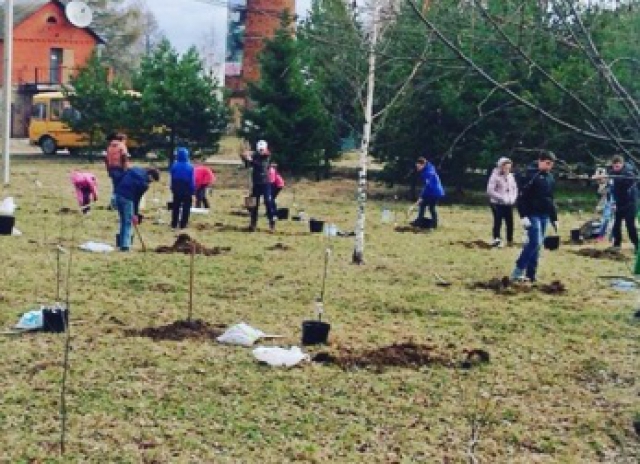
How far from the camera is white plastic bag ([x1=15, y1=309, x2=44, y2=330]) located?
8.27 meters

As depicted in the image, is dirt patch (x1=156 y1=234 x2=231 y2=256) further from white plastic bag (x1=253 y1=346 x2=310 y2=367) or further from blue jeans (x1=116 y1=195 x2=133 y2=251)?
white plastic bag (x1=253 y1=346 x2=310 y2=367)

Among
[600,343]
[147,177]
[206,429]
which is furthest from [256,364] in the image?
[147,177]

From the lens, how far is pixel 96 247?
13391 millimetres

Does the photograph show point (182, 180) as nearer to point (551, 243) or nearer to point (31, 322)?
point (551, 243)

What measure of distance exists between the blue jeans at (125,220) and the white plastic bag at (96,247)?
0.18 m

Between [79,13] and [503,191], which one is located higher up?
[79,13]

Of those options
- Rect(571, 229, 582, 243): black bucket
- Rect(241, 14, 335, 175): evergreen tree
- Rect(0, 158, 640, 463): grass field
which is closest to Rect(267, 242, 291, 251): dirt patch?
Rect(0, 158, 640, 463): grass field

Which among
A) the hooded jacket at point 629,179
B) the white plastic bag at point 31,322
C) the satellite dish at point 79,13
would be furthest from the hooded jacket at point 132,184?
the satellite dish at point 79,13

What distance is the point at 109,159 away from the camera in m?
15.5

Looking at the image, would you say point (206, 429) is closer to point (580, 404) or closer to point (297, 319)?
point (580, 404)

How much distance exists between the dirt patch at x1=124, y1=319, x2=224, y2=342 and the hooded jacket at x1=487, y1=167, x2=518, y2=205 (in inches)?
330

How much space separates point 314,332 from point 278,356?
72 centimetres

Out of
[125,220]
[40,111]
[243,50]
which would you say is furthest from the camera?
[243,50]

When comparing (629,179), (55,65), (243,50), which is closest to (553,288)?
(629,179)
